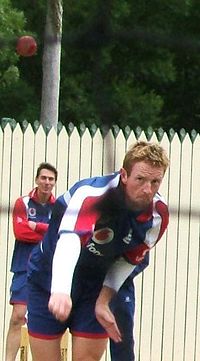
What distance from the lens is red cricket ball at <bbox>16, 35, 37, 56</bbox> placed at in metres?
3.11

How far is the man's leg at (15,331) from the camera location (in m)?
6.88

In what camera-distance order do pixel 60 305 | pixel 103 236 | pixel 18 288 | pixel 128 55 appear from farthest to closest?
pixel 18 288 → pixel 103 236 → pixel 60 305 → pixel 128 55

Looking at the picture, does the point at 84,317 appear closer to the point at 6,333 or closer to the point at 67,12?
the point at 67,12

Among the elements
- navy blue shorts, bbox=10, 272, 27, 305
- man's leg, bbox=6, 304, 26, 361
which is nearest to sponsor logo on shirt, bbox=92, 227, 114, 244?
navy blue shorts, bbox=10, 272, 27, 305

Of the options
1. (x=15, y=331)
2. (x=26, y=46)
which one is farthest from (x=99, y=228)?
(x=15, y=331)

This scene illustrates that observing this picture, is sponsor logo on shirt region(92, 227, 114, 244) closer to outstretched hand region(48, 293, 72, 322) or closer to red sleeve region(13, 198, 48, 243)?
outstretched hand region(48, 293, 72, 322)

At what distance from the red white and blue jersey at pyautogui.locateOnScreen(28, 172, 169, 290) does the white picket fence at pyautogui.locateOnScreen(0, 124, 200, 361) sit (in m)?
1.93

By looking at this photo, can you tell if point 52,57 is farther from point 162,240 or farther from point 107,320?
point 162,240

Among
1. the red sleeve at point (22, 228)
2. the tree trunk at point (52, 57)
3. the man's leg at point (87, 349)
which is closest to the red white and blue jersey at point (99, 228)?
the man's leg at point (87, 349)

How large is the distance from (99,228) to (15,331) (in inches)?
102

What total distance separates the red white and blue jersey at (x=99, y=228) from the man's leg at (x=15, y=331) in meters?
1.98

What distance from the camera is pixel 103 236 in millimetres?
4492

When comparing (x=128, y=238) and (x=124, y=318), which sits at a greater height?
(x=128, y=238)

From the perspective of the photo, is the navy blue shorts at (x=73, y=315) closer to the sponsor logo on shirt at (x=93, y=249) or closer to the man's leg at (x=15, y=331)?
the sponsor logo on shirt at (x=93, y=249)
